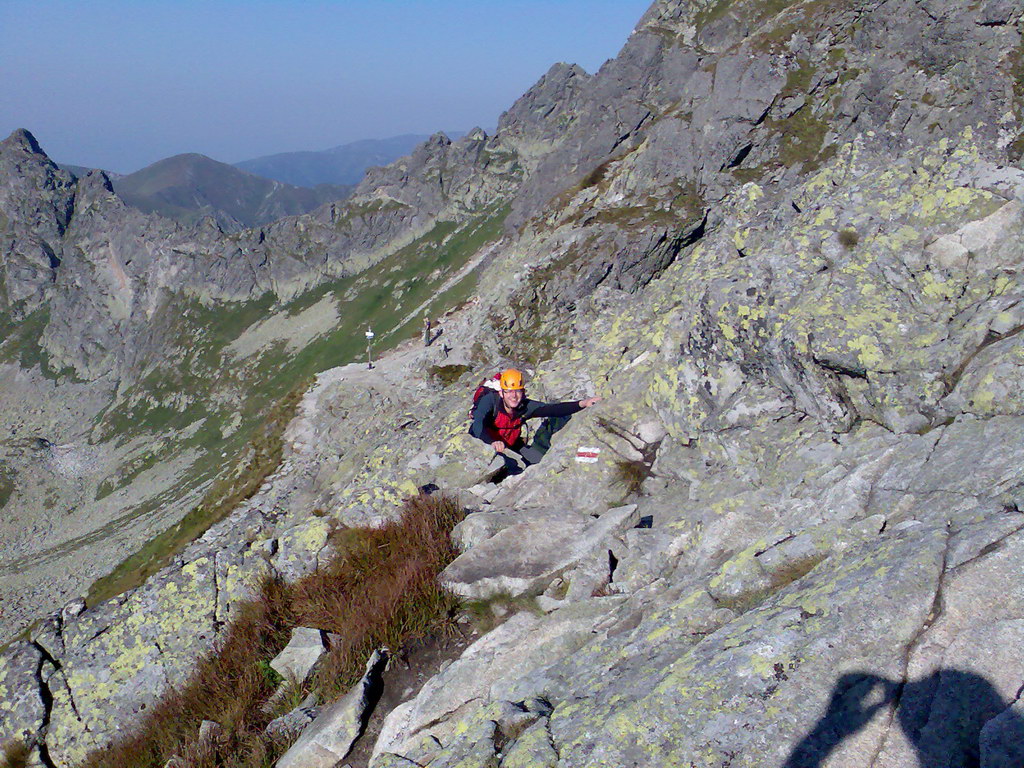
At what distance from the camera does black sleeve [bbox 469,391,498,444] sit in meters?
13.2

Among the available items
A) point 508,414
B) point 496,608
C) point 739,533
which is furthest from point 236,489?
point 739,533

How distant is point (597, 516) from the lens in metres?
11.0

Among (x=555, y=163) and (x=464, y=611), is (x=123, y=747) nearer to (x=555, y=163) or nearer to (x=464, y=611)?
(x=464, y=611)

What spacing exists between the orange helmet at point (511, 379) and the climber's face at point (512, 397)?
112mm

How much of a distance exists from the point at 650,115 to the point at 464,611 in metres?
114

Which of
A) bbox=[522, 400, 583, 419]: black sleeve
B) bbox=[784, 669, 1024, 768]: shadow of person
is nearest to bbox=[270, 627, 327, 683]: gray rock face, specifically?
bbox=[522, 400, 583, 419]: black sleeve

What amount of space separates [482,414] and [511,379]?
1.16 meters

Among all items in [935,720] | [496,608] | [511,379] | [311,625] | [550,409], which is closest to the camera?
[935,720]

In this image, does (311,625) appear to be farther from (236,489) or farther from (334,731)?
(236,489)

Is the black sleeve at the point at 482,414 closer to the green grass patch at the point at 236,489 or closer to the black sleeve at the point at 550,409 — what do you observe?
the black sleeve at the point at 550,409

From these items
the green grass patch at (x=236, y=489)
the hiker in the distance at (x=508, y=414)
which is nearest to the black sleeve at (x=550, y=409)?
the hiker in the distance at (x=508, y=414)

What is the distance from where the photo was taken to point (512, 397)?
42.0ft

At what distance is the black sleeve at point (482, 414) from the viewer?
1318 centimetres

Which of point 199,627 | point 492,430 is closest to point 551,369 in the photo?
point 492,430
